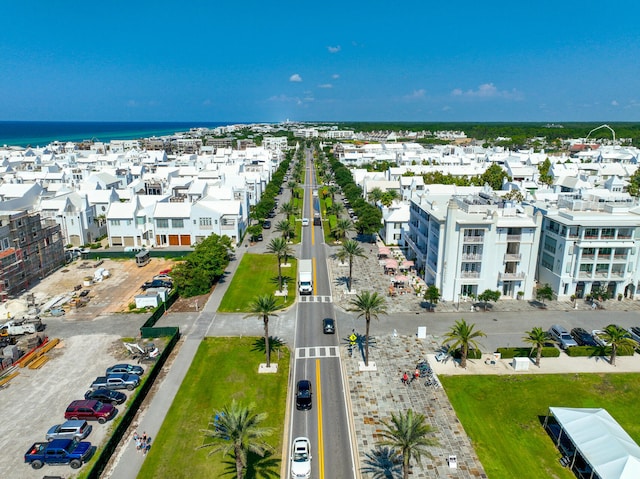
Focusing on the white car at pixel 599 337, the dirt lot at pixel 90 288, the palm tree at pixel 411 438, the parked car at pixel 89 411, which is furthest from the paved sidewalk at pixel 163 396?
the white car at pixel 599 337

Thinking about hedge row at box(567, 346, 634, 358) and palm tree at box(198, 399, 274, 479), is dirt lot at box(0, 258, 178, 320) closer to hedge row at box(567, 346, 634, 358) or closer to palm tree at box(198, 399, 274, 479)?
palm tree at box(198, 399, 274, 479)

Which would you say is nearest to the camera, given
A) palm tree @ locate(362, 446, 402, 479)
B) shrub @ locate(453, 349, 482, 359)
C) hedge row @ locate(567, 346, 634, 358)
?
palm tree @ locate(362, 446, 402, 479)

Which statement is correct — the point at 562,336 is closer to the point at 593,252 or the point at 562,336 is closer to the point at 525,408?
the point at 525,408

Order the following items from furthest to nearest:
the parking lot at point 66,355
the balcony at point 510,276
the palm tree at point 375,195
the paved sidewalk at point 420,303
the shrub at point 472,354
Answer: the palm tree at point 375,195 → the balcony at point 510,276 → the paved sidewalk at point 420,303 → the shrub at point 472,354 → the parking lot at point 66,355

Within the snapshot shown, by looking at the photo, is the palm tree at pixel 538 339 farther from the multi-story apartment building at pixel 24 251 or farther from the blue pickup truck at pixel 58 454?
the multi-story apartment building at pixel 24 251

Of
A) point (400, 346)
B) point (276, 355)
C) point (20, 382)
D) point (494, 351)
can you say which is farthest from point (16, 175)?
point (494, 351)

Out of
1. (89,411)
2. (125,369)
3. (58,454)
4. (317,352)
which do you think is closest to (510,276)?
(317,352)

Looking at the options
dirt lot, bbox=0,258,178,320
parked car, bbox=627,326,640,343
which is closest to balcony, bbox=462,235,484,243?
parked car, bbox=627,326,640,343
